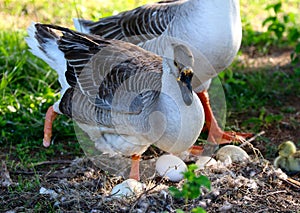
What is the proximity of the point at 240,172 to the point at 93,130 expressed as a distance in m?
1.31

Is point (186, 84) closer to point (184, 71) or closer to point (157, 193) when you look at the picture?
point (184, 71)

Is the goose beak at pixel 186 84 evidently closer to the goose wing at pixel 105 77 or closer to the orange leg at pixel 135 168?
the goose wing at pixel 105 77

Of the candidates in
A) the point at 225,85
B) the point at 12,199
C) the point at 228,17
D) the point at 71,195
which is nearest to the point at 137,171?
the point at 71,195

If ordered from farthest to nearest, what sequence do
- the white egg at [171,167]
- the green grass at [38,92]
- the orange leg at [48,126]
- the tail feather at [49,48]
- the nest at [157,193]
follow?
the green grass at [38,92], the orange leg at [48,126], the tail feather at [49,48], the white egg at [171,167], the nest at [157,193]

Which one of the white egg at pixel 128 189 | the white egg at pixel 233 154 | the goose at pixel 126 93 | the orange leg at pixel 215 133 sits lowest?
the orange leg at pixel 215 133

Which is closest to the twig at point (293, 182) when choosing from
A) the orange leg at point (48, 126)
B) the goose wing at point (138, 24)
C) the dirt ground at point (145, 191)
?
the dirt ground at point (145, 191)

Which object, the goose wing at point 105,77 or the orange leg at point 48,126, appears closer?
the goose wing at point 105,77

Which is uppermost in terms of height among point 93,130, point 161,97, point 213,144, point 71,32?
point 71,32

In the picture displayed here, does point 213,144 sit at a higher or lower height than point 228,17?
lower

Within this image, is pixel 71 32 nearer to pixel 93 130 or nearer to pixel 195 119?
pixel 93 130

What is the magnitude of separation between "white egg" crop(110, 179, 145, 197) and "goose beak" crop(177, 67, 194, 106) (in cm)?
76

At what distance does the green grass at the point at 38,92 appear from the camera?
5.91 meters

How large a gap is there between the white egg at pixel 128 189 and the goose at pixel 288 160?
4.57ft

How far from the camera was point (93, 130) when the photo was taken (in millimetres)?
4941
